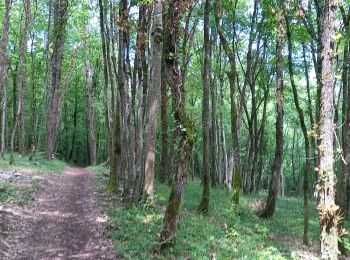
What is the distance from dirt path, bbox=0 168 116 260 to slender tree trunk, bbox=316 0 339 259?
480 cm

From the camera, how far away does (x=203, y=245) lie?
987cm

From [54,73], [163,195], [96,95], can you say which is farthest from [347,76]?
[96,95]

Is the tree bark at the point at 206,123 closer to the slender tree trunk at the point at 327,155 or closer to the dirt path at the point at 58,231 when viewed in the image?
the dirt path at the point at 58,231

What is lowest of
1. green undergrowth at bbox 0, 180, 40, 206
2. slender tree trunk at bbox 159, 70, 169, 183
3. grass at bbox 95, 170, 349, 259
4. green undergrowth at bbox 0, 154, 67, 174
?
grass at bbox 95, 170, 349, 259

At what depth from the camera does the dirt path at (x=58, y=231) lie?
947cm

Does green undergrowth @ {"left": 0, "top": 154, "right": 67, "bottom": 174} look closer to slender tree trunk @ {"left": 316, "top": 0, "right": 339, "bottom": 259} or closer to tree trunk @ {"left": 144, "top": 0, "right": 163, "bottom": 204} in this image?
tree trunk @ {"left": 144, "top": 0, "right": 163, "bottom": 204}

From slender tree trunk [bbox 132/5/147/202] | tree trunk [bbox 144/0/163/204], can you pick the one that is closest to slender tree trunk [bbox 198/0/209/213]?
tree trunk [bbox 144/0/163/204]

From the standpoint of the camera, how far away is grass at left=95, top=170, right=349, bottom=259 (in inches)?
369

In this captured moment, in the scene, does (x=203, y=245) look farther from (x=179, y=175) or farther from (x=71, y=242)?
(x=71, y=242)

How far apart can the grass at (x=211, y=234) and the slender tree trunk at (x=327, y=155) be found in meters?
2.27

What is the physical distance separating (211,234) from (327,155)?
5.57 meters

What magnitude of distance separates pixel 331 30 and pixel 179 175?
169 inches

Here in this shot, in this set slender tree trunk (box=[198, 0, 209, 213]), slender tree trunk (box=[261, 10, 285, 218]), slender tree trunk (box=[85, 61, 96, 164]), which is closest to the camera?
slender tree trunk (box=[198, 0, 209, 213])

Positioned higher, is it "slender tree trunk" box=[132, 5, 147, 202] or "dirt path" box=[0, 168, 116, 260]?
"slender tree trunk" box=[132, 5, 147, 202]
